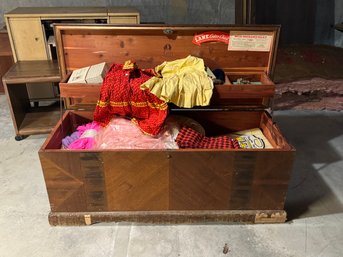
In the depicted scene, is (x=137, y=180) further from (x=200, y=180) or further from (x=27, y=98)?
(x=27, y=98)

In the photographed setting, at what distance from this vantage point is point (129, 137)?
5.36 ft

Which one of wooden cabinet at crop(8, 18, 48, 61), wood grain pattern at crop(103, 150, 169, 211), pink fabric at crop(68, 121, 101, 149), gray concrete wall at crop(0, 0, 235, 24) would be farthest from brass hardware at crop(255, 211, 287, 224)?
gray concrete wall at crop(0, 0, 235, 24)

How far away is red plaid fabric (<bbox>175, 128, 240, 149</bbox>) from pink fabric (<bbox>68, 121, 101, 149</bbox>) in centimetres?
44

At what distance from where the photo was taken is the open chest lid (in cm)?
170

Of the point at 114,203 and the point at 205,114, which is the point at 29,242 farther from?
the point at 205,114

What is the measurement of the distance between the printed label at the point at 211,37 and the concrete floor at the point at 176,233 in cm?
96

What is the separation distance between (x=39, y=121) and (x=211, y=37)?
4.96ft

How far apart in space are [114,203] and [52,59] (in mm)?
1444

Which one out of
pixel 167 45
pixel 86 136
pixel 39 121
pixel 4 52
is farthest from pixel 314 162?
pixel 4 52

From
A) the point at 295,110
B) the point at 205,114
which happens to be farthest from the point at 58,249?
the point at 295,110

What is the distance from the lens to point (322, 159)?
7.20 feet

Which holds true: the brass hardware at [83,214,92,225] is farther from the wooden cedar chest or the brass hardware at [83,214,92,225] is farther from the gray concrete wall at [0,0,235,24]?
the gray concrete wall at [0,0,235,24]

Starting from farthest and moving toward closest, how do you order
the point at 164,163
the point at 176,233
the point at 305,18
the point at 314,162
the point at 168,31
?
the point at 305,18 → the point at 314,162 → the point at 168,31 → the point at 176,233 → the point at 164,163

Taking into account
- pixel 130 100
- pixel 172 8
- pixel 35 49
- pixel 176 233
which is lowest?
pixel 176 233
